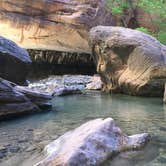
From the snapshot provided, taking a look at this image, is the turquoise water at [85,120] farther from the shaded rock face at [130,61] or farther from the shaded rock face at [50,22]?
the shaded rock face at [50,22]

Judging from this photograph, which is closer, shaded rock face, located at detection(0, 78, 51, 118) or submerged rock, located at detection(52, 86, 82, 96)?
shaded rock face, located at detection(0, 78, 51, 118)

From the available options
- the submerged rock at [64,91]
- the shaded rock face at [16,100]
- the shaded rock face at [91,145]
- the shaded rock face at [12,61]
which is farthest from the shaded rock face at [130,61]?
the shaded rock face at [91,145]

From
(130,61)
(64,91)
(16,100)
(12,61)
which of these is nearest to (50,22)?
(64,91)

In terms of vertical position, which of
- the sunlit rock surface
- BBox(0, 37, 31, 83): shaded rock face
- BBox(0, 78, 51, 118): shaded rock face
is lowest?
the sunlit rock surface

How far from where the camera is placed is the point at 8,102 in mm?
9523

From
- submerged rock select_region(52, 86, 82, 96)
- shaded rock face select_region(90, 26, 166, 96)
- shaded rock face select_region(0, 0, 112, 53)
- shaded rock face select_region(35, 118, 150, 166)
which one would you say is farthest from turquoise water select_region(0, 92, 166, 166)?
shaded rock face select_region(0, 0, 112, 53)

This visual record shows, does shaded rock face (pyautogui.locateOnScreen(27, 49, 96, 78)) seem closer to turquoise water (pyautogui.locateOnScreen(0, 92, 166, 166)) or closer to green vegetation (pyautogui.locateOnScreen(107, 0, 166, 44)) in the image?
green vegetation (pyautogui.locateOnScreen(107, 0, 166, 44))

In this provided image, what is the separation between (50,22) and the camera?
26.3 meters

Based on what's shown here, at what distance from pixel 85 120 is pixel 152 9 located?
1600 cm

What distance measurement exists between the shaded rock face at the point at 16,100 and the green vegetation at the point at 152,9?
1351 centimetres

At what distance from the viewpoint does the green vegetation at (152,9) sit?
76.0 ft

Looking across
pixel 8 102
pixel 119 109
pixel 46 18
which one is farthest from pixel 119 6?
pixel 8 102

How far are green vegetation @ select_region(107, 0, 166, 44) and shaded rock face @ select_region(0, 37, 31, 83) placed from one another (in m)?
12.1

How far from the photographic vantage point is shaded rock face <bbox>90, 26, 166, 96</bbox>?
1471cm
